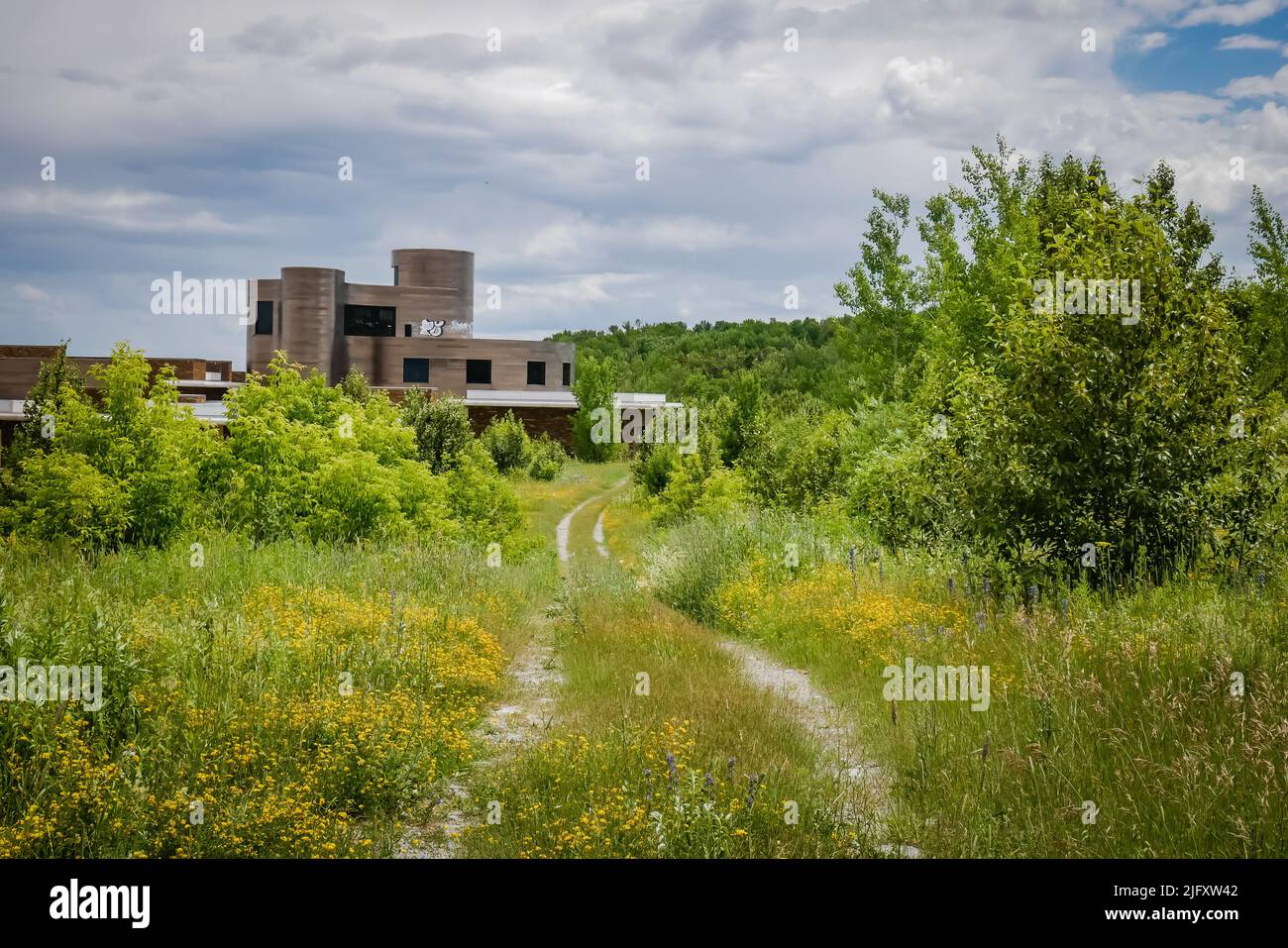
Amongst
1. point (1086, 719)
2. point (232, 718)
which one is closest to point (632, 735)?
point (232, 718)

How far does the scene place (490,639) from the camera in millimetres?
10344

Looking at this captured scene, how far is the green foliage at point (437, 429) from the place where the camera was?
33375mm

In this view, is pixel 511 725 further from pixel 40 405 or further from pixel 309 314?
pixel 309 314

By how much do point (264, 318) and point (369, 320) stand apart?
747cm

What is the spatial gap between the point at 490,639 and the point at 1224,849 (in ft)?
23.0

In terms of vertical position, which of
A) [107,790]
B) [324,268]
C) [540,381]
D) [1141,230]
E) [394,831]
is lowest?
[394,831]

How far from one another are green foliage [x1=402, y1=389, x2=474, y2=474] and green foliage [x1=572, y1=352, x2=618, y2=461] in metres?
23.7

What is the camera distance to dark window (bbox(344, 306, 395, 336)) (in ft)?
234

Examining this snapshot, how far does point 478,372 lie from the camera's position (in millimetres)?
68688

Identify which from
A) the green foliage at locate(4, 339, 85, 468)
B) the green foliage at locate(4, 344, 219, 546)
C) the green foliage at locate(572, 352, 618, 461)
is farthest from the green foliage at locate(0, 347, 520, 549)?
the green foliage at locate(572, 352, 618, 461)

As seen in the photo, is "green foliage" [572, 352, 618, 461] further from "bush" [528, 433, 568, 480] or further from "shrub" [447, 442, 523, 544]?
"shrub" [447, 442, 523, 544]

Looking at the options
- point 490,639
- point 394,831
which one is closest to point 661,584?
point 490,639
